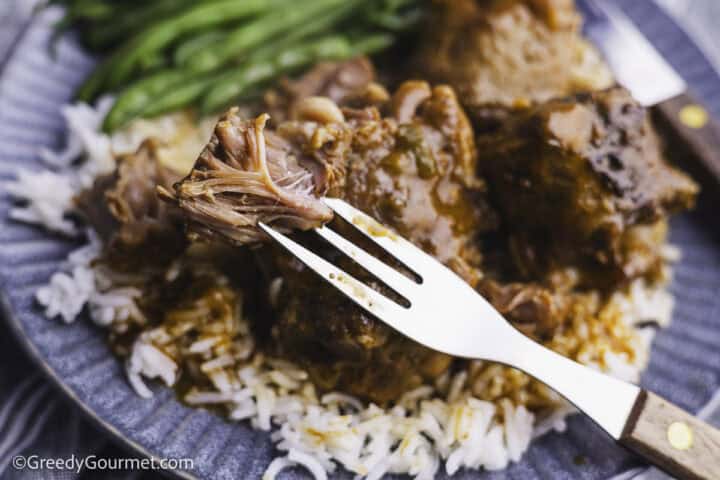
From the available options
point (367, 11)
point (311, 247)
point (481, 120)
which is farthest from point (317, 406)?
point (367, 11)

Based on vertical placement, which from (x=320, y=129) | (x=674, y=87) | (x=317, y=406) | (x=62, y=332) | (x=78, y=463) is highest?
(x=320, y=129)

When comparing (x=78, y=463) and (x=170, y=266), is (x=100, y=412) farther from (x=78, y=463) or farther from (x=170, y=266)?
(x=170, y=266)

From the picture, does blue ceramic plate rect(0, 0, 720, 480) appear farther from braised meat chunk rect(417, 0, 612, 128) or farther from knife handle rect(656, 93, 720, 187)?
braised meat chunk rect(417, 0, 612, 128)

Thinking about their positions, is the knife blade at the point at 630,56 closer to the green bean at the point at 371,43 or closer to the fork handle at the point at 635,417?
the green bean at the point at 371,43

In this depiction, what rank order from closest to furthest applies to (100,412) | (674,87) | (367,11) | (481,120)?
(100,412) → (481,120) → (674,87) → (367,11)

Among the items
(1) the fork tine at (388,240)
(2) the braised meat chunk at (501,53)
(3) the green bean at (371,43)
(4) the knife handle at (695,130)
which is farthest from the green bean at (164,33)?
(4) the knife handle at (695,130)

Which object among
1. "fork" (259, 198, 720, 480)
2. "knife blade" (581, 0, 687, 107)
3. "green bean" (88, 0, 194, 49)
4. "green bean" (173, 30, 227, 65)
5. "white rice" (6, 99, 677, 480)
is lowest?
"white rice" (6, 99, 677, 480)

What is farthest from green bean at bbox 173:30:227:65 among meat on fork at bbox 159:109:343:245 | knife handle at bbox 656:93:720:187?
knife handle at bbox 656:93:720:187
